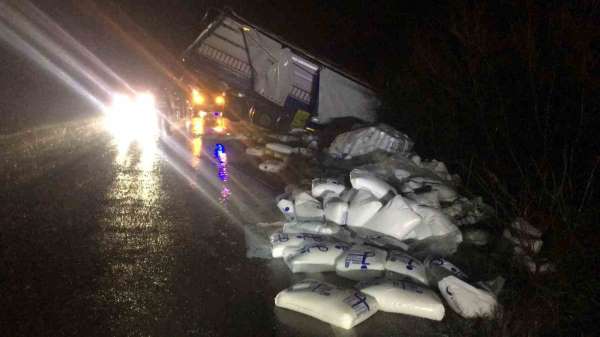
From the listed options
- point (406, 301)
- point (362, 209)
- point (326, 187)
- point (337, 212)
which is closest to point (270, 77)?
point (326, 187)

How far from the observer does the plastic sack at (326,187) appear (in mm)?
→ 6066

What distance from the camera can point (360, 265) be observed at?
4320mm

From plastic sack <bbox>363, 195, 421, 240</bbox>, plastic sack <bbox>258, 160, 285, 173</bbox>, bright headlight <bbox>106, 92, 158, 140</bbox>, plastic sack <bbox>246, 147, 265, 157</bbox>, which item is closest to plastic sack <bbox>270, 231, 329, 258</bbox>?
plastic sack <bbox>363, 195, 421, 240</bbox>

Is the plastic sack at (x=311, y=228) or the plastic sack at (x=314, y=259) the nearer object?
the plastic sack at (x=314, y=259)

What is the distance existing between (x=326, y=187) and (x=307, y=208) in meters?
0.58

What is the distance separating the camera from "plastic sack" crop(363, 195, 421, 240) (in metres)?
5.06

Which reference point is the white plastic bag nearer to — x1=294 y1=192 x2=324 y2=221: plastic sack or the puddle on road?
x1=294 y1=192 x2=324 y2=221: plastic sack

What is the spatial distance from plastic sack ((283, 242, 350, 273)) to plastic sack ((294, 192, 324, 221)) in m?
0.98

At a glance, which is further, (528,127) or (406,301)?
(528,127)

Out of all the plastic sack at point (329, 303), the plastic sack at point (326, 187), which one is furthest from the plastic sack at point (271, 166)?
the plastic sack at point (329, 303)

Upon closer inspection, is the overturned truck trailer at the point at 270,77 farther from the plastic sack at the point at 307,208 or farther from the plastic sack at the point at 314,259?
the plastic sack at the point at 314,259

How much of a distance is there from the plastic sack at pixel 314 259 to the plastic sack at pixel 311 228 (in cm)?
58

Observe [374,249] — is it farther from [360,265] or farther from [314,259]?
[314,259]

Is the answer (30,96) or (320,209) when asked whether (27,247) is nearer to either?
(320,209)
